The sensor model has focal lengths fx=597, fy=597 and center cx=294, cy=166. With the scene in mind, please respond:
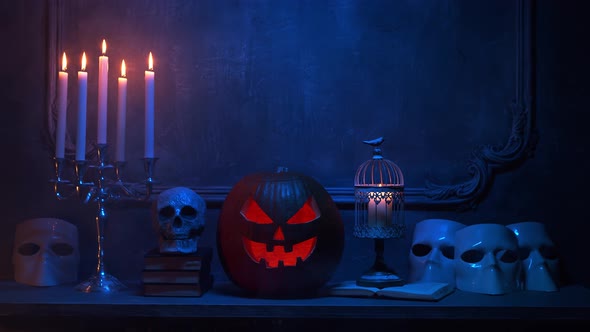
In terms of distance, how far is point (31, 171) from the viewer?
2293mm

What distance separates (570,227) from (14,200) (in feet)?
6.88

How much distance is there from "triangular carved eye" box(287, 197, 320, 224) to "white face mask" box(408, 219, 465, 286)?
0.40 metres

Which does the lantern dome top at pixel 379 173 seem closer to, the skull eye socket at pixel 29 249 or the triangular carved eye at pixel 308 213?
the triangular carved eye at pixel 308 213

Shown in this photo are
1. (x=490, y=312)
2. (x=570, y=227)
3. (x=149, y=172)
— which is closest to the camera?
(x=490, y=312)

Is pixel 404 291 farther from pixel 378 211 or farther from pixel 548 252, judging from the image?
pixel 548 252

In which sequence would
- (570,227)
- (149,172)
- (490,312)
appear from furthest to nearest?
(570,227), (149,172), (490,312)

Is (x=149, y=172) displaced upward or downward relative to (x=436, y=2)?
downward

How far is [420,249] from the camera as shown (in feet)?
6.91

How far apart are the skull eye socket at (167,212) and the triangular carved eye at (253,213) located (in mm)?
222

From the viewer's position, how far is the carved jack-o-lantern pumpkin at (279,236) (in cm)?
184

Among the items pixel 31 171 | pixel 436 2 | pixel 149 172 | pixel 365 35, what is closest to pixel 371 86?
pixel 365 35

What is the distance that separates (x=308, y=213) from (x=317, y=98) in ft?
1.78

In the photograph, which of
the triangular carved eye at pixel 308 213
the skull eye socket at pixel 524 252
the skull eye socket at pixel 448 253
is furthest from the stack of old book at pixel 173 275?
the skull eye socket at pixel 524 252

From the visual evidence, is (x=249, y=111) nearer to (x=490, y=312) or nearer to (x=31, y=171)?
(x=31, y=171)
